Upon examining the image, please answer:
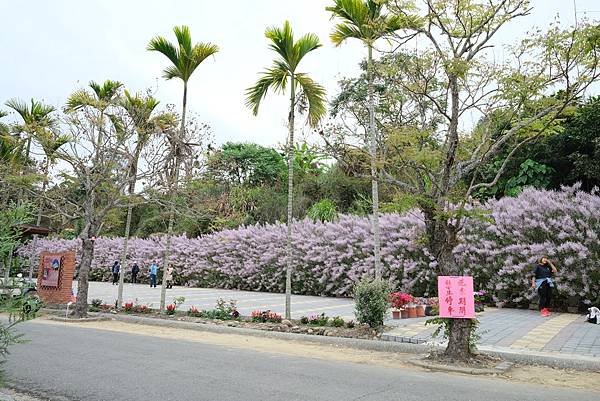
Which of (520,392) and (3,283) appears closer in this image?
(3,283)

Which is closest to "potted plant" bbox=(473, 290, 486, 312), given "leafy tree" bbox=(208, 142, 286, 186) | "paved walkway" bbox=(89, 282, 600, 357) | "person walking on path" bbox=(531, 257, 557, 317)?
"paved walkway" bbox=(89, 282, 600, 357)

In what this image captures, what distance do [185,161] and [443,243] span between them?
8910mm

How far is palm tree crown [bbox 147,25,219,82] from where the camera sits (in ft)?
45.7

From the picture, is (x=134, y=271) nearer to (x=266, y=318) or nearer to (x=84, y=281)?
(x=84, y=281)

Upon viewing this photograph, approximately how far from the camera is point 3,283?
14.1ft

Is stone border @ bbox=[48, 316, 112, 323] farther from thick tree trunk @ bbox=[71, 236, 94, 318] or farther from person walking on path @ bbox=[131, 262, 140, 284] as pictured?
person walking on path @ bbox=[131, 262, 140, 284]

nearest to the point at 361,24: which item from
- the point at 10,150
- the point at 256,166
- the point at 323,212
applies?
the point at 10,150

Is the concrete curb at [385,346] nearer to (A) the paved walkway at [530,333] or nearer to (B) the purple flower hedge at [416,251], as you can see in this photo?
(A) the paved walkway at [530,333]

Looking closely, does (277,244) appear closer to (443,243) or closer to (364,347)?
(364,347)

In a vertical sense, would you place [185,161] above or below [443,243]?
above

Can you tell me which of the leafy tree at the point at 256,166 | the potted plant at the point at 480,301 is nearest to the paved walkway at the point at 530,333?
the potted plant at the point at 480,301

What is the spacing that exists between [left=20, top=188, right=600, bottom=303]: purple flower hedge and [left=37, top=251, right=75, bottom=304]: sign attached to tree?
582 centimetres

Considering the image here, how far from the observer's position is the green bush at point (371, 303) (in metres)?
10.5

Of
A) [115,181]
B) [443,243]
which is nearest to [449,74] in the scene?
[443,243]
